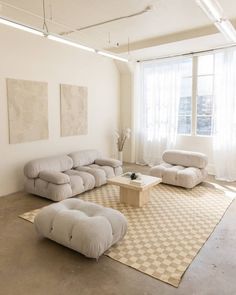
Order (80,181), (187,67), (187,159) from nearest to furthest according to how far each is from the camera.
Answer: (80,181), (187,159), (187,67)

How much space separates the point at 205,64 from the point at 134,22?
2.29 meters

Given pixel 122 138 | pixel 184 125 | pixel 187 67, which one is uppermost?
pixel 187 67

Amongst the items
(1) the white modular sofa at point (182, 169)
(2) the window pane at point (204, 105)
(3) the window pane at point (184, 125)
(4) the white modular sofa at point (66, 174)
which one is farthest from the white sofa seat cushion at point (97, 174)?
(2) the window pane at point (204, 105)

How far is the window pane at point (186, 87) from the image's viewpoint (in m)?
6.14

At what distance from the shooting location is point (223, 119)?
5.50 m

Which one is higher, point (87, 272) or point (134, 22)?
point (134, 22)

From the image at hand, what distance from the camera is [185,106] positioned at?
627cm

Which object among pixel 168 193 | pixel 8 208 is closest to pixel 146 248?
pixel 168 193

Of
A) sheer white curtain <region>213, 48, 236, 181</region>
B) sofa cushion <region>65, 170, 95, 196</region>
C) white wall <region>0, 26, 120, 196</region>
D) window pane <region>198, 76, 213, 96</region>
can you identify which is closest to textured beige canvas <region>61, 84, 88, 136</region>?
white wall <region>0, 26, 120, 196</region>

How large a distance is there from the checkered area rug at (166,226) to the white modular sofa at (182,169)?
169mm

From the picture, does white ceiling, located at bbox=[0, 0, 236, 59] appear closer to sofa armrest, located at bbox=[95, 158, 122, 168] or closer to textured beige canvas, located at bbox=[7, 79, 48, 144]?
textured beige canvas, located at bbox=[7, 79, 48, 144]

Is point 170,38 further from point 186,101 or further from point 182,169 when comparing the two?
point 182,169

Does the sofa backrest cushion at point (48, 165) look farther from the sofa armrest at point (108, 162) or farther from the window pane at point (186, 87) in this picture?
the window pane at point (186, 87)

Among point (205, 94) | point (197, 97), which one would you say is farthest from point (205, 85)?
point (197, 97)
